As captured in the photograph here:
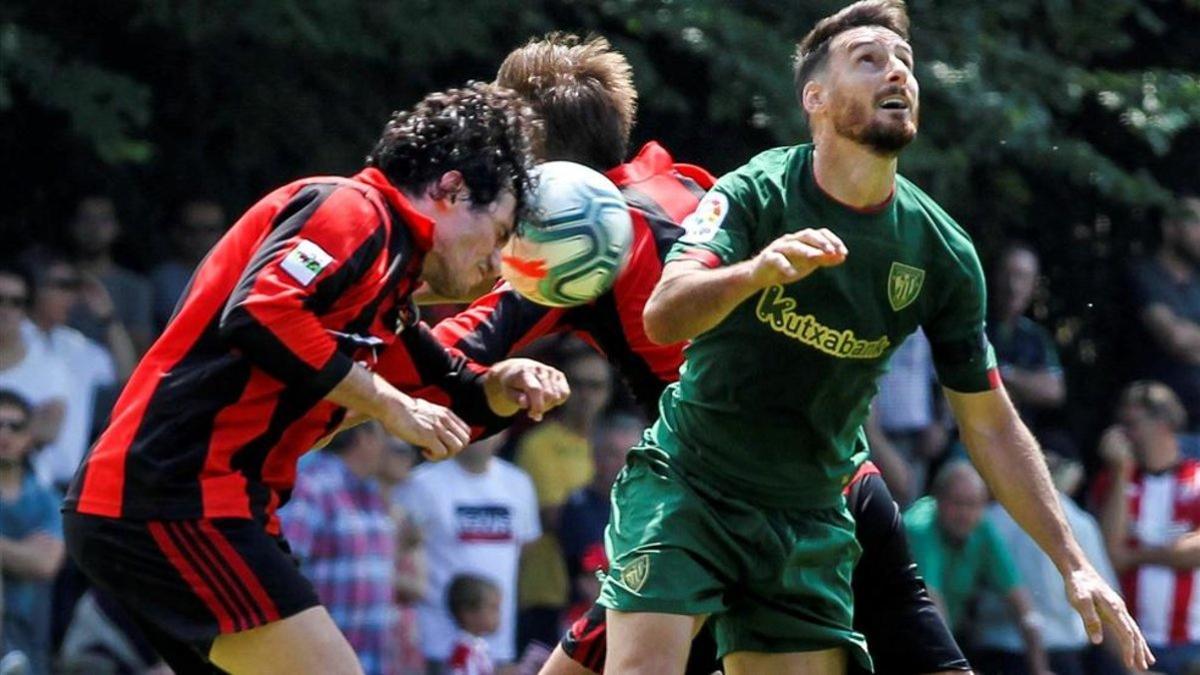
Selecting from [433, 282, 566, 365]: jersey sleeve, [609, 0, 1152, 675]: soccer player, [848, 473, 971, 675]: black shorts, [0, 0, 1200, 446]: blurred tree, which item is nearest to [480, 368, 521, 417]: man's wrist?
[433, 282, 566, 365]: jersey sleeve

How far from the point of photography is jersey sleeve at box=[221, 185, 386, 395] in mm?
5000

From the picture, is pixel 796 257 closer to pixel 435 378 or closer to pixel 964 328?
pixel 964 328

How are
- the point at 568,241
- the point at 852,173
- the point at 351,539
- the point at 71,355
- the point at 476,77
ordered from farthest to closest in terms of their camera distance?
the point at 476,77
the point at 71,355
the point at 351,539
the point at 568,241
the point at 852,173

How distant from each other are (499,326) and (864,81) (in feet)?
4.17

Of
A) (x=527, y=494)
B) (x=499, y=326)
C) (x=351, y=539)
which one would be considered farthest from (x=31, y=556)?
(x=499, y=326)

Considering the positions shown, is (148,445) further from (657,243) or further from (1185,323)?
(1185,323)

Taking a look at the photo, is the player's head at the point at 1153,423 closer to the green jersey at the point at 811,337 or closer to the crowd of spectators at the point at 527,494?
the crowd of spectators at the point at 527,494

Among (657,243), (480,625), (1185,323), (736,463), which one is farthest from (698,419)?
(1185,323)

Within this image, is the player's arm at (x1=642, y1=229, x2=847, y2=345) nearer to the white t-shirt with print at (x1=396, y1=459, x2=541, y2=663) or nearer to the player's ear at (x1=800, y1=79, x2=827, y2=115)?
the player's ear at (x1=800, y1=79, x2=827, y2=115)

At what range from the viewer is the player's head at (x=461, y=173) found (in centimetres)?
534

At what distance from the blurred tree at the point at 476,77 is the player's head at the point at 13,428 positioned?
3.59 feet

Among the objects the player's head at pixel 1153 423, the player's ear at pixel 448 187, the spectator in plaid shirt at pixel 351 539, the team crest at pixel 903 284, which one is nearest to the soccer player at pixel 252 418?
the player's ear at pixel 448 187

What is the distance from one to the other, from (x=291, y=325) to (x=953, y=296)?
146 centimetres

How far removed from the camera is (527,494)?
9625 millimetres
